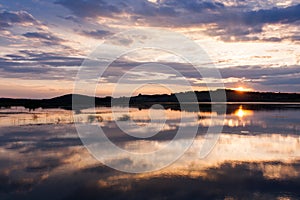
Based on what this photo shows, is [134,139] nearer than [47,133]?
Yes

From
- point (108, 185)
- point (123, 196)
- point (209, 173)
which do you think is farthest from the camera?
point (209, 173)

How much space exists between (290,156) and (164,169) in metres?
5.91

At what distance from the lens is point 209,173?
11766 millimetres

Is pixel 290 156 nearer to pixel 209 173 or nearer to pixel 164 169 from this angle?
pixel 209 173

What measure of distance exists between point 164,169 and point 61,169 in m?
3.69

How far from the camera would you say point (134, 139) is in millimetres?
19016

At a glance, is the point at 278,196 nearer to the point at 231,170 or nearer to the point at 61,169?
the point at 231,170

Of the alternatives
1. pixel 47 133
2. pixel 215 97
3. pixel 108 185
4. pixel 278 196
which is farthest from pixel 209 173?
pixel 215 97

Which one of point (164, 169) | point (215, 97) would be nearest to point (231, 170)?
point (164, 169)

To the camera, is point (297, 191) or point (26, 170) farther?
point (26, 170)

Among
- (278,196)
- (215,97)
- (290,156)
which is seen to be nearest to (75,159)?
(278,196)

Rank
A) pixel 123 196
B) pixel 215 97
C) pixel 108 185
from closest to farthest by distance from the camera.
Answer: pixel 123 196, pixel 108 185, pixel 215 97

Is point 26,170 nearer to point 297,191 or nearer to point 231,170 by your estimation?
point 231,170

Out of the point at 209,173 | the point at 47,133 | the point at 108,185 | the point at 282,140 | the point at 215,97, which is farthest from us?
the point at 215,97
